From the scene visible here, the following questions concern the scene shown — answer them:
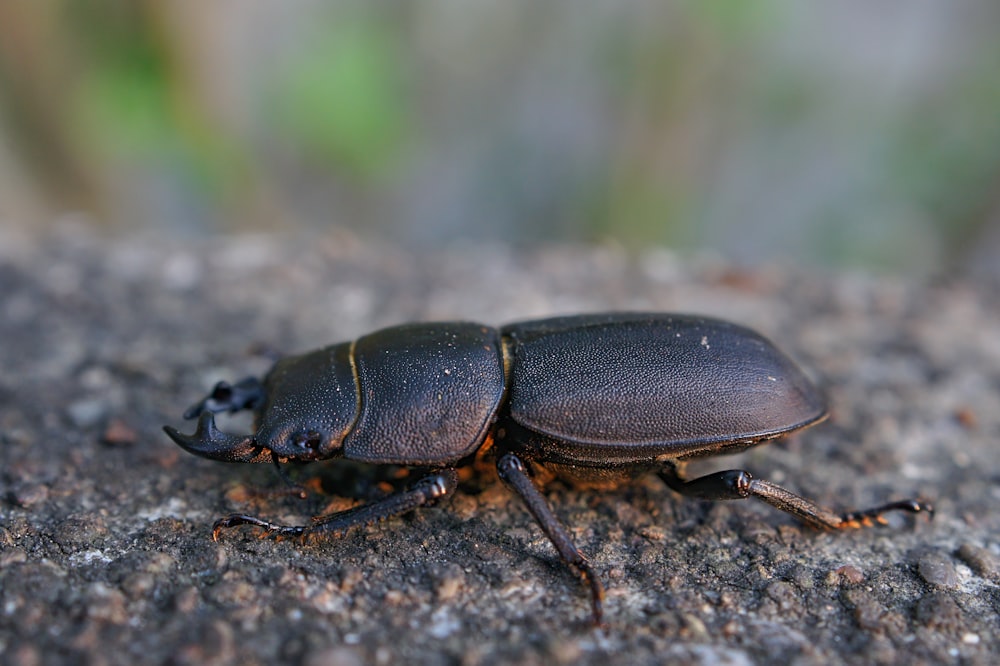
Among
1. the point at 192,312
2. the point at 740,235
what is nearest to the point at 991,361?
the point at 192,312

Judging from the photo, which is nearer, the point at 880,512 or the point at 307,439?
the point at 307,439

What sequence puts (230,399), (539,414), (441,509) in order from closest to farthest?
(539,414) → (441,509) → (230,399)

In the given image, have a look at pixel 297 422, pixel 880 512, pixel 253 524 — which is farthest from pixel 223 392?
pixel 880 512

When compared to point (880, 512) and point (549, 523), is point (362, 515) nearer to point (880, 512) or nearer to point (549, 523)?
point (549, 523)

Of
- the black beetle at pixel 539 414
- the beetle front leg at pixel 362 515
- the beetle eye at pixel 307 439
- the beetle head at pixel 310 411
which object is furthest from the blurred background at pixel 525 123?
the beetle eye at pixel 307 439

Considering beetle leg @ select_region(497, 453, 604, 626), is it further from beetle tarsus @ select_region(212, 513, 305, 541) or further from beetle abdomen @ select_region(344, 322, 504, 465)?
beetle tarsus @ select_region(212, 513, 305, 541)

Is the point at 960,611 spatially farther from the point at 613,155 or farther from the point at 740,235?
the point at 740,235
